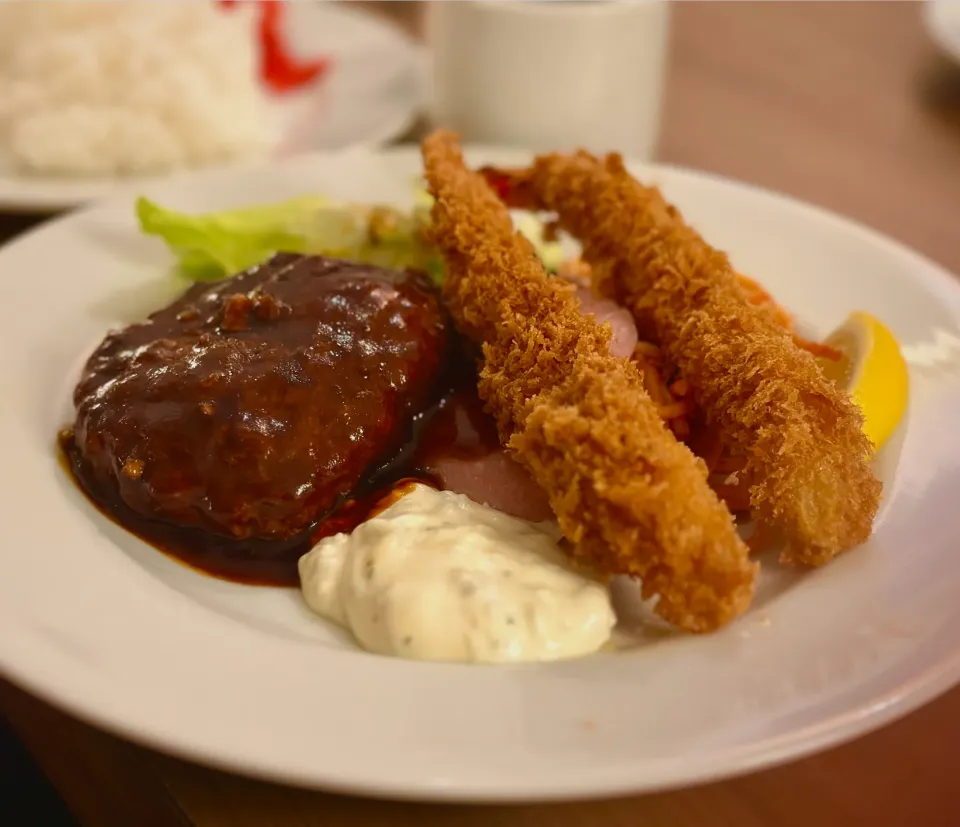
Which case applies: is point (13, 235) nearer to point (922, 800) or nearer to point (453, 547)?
Answer: point (453, 547)

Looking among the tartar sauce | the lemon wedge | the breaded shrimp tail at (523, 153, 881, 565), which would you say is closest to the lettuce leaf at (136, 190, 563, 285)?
the breaded shrimp tail at (523, 153, 881, 565)

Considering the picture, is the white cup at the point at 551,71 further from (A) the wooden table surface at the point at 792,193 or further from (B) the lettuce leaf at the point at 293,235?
(B) the lettuce leaf at the point at 293,235

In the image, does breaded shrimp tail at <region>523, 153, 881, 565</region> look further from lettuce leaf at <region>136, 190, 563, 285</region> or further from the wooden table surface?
the wooden table surface

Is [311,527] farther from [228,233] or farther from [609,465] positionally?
[228,233]

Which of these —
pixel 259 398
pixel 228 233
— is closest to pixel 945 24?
pixel 228 233

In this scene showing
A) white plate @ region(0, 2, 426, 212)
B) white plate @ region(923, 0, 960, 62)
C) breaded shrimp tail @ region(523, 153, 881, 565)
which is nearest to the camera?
breaded shrimp tail @ region(523, 153, 881, 565)

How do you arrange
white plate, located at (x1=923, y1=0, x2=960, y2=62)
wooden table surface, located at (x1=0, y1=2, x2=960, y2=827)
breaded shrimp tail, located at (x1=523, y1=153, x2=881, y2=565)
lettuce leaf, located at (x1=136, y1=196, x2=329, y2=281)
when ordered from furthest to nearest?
white plate, located at (x1=923, y1=0, x2=960, y2=62) < lettuce leaf, located at (x1=136, y1=196, x2=329, y2=281) < breaded shrimp tail, located at (x1=523, y1=153, x2=881, y2=565) < wooden table surface, located at (x1=0, y1=2, x2=960, y2=827)
